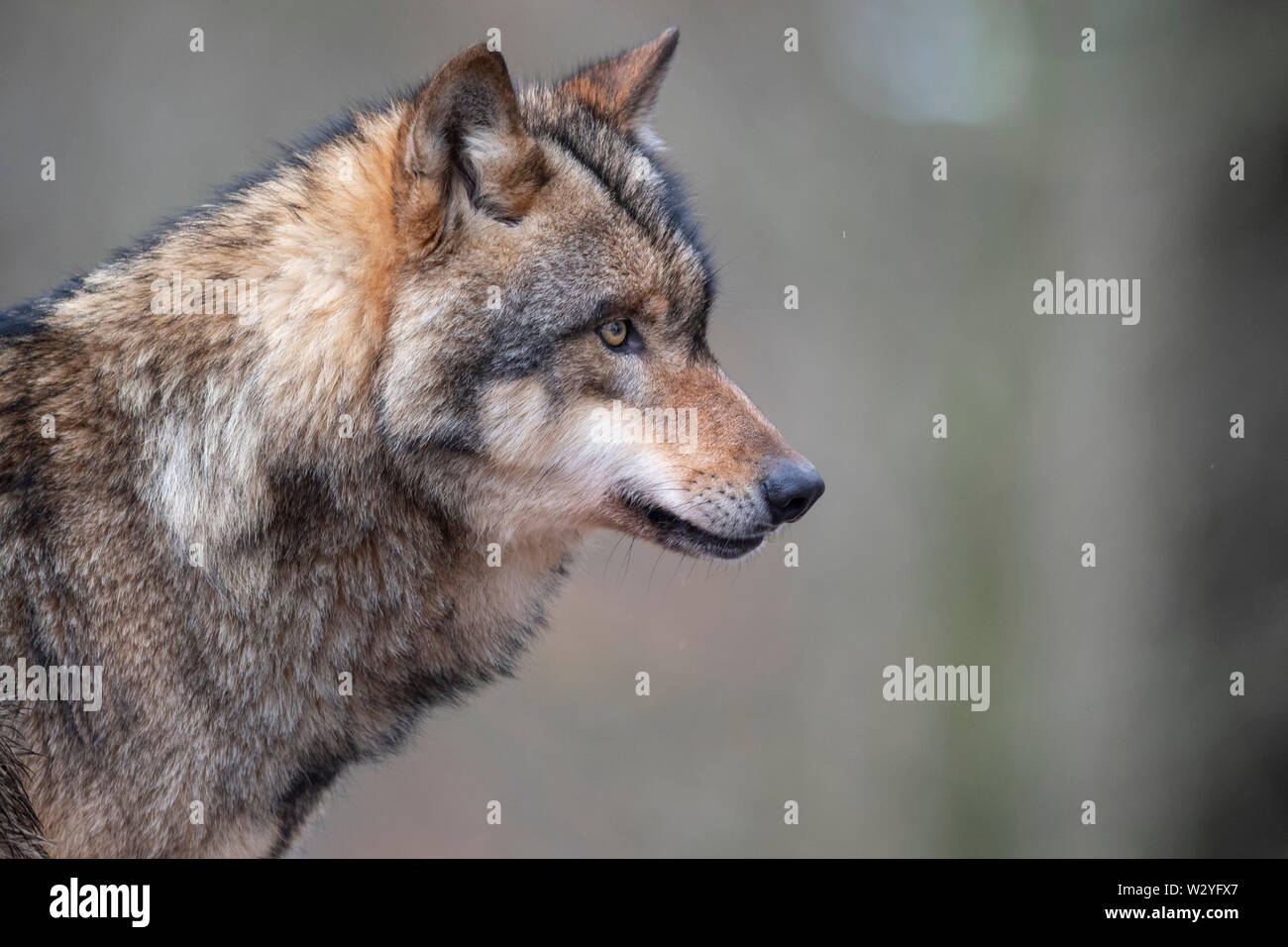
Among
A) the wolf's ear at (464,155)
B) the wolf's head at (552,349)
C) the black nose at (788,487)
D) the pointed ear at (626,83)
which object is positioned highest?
the pointed ear at (626,83)

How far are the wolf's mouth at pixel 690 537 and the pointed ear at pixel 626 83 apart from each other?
1398 mm

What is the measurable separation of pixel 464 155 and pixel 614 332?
666mm

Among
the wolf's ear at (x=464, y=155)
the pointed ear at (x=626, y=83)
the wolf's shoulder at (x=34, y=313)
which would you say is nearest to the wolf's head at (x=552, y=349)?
the wolf's ear at (x=464, y=155)

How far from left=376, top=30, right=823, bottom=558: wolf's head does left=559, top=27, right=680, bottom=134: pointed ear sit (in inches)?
12.7

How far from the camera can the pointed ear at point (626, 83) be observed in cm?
375

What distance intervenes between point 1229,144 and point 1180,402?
143 cm

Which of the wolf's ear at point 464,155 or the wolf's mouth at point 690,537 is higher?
the wolf's ear at point 464,155

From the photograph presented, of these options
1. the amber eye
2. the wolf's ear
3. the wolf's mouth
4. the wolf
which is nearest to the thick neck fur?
the wolf

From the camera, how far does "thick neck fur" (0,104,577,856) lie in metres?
2.88

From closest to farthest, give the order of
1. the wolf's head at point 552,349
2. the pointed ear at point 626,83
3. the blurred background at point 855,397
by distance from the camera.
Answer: the wolf's head at point 552,349
the pointed ear at point 626,83
the blurred background at point 855,397

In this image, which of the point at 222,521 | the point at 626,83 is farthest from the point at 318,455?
the point at 626,83

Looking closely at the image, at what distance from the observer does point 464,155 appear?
3.09m

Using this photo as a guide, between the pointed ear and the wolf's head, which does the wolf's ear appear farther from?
the pointed ear

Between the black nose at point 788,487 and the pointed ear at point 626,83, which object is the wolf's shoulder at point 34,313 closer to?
the pointed ear at point 626,83
